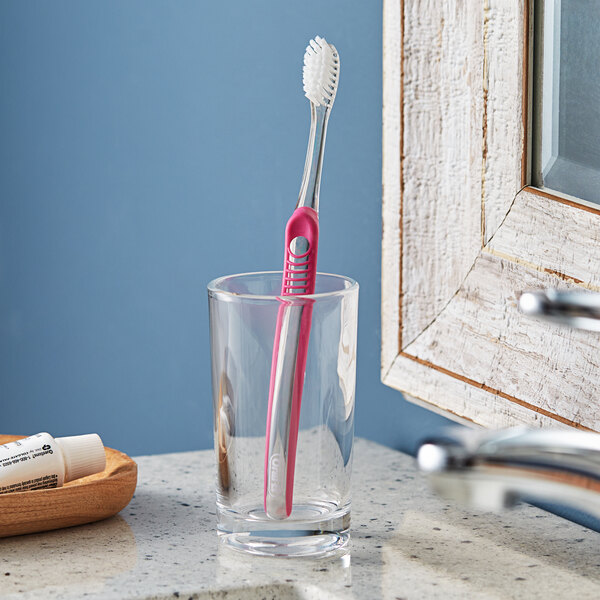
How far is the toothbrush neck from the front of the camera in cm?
51

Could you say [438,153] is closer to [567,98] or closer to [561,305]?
[567,98]

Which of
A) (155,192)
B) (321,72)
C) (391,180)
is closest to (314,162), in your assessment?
(321,72)

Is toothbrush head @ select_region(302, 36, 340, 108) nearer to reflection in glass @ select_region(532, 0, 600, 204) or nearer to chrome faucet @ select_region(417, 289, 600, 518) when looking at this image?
reflection in glass @ select_region(532, 0, 600, 204)

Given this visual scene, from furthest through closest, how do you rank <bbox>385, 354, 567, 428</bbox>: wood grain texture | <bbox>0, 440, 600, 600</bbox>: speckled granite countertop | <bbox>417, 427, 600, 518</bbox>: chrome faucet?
<bbox>385, 354, 567, 428</bbox>: wood grain texture, <bbox>0, 440, 600, 600</bbox>: speckled granite countertop, <bbox>417, 427, 600, 518</bbox>: chrome faucet

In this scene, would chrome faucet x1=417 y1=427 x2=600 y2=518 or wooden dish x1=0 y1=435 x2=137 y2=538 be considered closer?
chrome faucet x1=417 y1=427 x2=600 y2=518

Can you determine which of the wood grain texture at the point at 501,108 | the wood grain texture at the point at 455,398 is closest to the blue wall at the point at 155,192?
the wood grain texture at the point at 455,398

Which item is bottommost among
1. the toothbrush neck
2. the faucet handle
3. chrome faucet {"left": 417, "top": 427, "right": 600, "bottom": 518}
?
chrome faucet {"left": 417, "top": 427, "right": 600, "bottom": 518}

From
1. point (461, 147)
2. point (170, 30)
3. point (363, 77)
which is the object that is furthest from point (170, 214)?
point (461, 147)

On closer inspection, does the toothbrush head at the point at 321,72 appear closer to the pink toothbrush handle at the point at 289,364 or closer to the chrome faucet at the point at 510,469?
the pink toothbrush handle at the point at 289,364

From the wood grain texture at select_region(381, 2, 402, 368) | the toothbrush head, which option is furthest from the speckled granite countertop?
the toothbrush head

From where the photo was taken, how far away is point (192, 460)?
68 cm

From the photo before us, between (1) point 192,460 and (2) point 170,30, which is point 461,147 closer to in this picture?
(1) point 192,460

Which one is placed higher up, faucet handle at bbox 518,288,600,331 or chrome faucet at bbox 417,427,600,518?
faucet handle at bbox 518,288,600,331

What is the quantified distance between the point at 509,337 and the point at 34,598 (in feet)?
0.96
